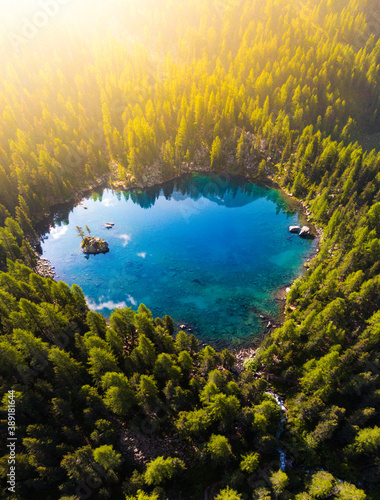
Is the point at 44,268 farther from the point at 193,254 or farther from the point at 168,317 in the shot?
the point at 168,317

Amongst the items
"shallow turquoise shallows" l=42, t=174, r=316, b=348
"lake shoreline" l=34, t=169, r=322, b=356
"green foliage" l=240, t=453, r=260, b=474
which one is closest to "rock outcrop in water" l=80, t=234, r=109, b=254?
"shallow turquoise shallows" l=42, t=174, r=316, b=348

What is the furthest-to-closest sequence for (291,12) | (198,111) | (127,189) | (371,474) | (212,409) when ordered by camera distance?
(291,12), (198,111), (127,189), (212,409), (371,474)

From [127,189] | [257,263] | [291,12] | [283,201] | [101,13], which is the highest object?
[101,13]

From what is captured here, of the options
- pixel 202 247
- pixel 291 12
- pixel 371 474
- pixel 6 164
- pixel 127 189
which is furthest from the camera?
pixel 291 12

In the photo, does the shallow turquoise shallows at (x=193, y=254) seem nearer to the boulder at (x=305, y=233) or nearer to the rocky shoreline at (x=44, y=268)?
the rocky shoreline at (x=44, y=268)

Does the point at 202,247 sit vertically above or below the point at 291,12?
below

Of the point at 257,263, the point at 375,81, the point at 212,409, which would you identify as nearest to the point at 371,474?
the point at 212,409

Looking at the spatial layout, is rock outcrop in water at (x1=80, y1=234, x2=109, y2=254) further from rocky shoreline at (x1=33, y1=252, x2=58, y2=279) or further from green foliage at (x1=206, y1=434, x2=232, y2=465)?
green foliage at (x1=206, y1=434, x2=232, y2=465)

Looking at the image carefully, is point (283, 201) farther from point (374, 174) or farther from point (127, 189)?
point (127, 189)
